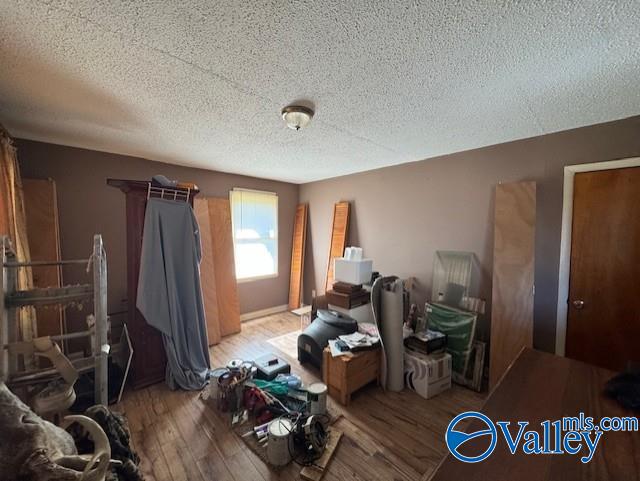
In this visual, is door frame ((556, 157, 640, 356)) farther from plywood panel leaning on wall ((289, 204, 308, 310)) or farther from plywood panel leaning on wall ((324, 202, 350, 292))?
plywood panel leaning on wall ((289, 204, 308, 310))

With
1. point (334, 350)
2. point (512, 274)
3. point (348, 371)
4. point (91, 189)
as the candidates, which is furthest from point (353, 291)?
point (91, 189)

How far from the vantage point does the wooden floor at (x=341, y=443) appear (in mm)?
1593

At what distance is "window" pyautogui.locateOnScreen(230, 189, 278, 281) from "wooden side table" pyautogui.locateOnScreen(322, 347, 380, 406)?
7.70ft

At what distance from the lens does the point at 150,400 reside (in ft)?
7.39

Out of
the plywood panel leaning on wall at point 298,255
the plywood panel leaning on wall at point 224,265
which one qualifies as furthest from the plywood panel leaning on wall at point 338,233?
the plywood panel leaning on wall at point 224,265

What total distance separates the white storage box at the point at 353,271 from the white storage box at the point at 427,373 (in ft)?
2.91

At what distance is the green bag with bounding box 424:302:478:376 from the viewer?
2.48 m

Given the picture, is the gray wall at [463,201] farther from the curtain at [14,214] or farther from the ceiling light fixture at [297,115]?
the curtain at [14,214]

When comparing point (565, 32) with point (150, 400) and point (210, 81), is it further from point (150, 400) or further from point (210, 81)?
point (150, 400)

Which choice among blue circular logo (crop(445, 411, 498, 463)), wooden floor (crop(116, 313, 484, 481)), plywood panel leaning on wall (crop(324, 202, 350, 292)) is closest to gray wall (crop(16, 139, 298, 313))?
wooden floor (crop(116, 313, 484, 481))

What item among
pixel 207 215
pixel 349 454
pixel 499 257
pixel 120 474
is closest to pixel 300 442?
pixel 349 454

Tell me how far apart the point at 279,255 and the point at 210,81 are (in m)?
3.40

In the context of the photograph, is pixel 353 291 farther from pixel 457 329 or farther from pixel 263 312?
pixel 263 312

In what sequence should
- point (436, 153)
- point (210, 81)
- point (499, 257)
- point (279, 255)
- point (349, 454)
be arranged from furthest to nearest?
point (279, 255), point (436, 153), point (499, 257), point (349, 454), point (210, 81)
